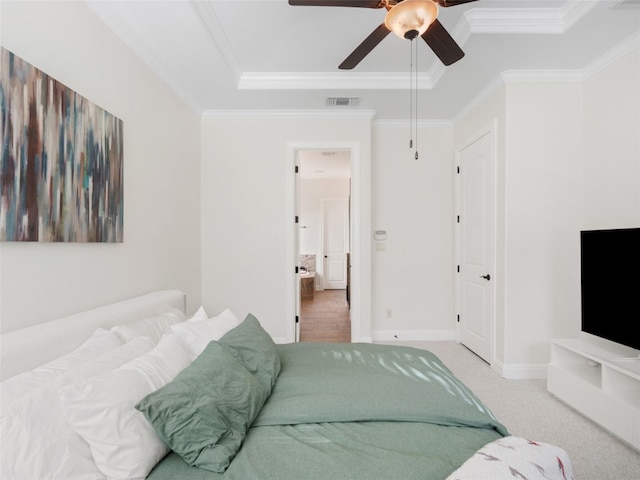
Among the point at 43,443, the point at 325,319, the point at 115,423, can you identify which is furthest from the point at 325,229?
the point at 43,443

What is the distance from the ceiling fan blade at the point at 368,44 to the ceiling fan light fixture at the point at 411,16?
163 millimetres

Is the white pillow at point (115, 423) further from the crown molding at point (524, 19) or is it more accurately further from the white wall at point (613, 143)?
the white wall at point (613, 143)

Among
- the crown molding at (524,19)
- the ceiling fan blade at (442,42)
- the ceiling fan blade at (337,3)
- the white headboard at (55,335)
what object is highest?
the crown molding at (524,19)

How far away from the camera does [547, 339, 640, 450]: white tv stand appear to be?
187 cm

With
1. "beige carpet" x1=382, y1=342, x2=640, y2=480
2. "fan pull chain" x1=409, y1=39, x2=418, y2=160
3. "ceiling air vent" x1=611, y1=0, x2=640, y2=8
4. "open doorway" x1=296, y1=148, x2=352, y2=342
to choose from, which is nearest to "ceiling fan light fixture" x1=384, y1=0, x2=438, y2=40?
"fan pull chain" x1=409, y1=39, x2=418, y2=160

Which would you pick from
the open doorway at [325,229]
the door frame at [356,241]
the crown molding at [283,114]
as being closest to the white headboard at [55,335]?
the door frame at [356,241]

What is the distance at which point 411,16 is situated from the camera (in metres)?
1.47

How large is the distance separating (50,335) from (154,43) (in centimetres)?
212

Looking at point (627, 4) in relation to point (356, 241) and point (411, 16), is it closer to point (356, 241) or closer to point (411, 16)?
point (411, 16)

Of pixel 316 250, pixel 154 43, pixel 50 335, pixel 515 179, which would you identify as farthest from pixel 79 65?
pixel 316 250

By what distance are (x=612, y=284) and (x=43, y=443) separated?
121 inches

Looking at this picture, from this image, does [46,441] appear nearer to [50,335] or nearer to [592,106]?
[50,335]

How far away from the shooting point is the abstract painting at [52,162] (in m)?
1.27

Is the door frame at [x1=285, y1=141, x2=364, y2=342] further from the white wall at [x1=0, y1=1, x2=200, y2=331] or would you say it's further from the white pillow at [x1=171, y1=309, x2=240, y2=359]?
the white pillow at [x1=171, y1=309, x2=240, y2=359]
